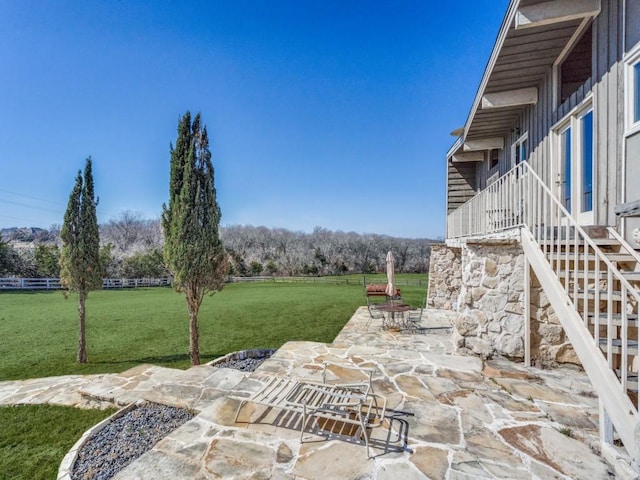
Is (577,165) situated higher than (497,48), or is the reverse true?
(497,48)

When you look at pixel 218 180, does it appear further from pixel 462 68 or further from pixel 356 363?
pixel 462 68

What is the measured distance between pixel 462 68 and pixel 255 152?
11584mm

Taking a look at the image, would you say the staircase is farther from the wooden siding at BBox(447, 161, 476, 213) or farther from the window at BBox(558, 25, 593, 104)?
the wooden siding at BBox(447, 161, 476, 213)

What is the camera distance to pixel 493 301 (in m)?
4.77

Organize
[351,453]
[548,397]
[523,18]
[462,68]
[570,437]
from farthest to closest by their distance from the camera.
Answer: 1. [462,68]
2. [523,18]
3. [548,397]
4. [570,437]
5. [351,453]

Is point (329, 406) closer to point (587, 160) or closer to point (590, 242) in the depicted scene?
point (590, 242)

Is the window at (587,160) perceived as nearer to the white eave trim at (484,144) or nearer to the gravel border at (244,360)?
the white eave trim at (484,144)

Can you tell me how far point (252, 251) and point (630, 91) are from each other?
1507 inches

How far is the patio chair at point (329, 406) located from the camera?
262 cm

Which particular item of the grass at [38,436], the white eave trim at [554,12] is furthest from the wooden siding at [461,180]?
the grass at [38,436]

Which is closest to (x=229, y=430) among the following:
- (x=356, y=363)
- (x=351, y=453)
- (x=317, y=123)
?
(x=351, y=453)

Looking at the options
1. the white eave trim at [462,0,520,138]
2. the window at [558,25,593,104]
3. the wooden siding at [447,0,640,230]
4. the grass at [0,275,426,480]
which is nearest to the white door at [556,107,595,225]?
the wooden siding at [447,0,640,230]

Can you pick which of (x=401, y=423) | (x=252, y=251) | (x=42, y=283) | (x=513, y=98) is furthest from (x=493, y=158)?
(x=252, y=251)

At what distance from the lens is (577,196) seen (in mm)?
4570
